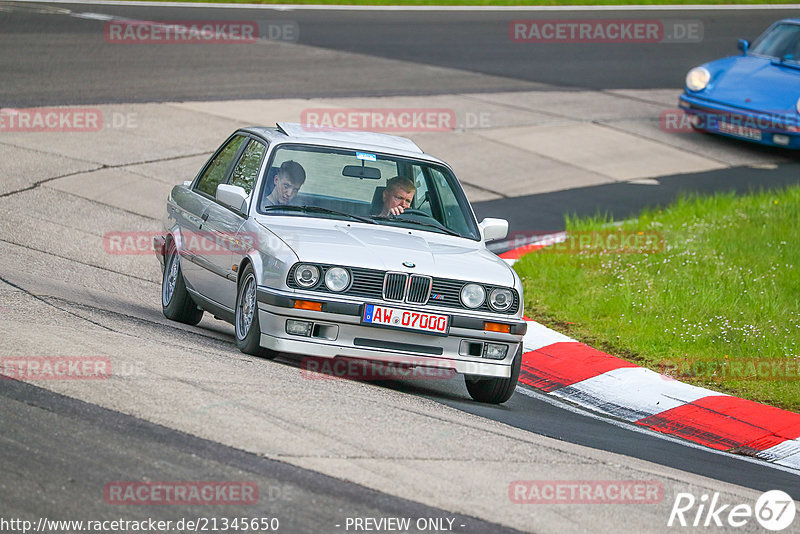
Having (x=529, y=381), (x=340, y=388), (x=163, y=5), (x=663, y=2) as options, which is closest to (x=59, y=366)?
(x=340, y=388)

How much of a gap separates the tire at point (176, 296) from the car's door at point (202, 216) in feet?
0.51

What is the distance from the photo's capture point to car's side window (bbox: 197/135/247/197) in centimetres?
875

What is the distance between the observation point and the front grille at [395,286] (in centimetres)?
705

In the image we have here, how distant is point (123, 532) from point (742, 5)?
34170 mm

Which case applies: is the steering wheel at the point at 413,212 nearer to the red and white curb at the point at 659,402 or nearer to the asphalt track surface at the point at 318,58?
the red and white curb at the point at 659,402

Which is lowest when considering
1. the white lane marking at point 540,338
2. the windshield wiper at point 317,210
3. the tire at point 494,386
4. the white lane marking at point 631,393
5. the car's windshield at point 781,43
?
the white lane marking at point 540,338

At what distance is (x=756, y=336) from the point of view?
941 cm

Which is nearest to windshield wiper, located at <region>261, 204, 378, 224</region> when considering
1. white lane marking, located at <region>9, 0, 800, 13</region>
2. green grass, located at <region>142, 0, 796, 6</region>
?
white lane marking, located at <region>9, 0, 800, 13</region>

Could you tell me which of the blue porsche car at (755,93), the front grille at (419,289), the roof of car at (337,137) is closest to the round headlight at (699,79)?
the blue porsche car at (755,93)

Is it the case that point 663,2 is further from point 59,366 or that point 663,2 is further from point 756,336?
point 59,366

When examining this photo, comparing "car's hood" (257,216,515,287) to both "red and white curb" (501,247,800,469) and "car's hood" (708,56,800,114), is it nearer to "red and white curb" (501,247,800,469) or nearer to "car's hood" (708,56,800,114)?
"red and white curb" (501,247,800,469)

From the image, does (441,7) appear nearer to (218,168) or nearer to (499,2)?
(499,2)

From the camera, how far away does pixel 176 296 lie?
880 centimetres

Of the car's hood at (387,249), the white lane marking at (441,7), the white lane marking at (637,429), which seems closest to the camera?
the car's hood at (387,249)
